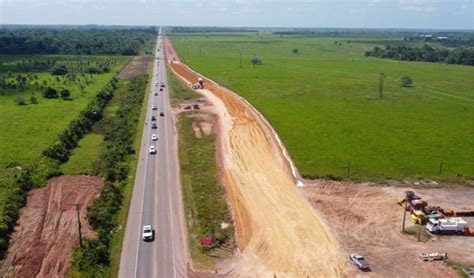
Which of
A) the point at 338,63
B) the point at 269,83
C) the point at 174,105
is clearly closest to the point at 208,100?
the point at 174,105

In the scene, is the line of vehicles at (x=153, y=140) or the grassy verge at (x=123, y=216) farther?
the line of vehicles at (x=153, y=140)

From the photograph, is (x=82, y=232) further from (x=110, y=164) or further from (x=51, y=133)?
(x=51, y=133)

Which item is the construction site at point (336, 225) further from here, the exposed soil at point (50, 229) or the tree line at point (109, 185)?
the exposed soil at point (50, 229)

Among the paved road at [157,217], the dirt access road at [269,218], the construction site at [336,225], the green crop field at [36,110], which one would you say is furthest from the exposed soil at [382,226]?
the green crop field at [36,110]

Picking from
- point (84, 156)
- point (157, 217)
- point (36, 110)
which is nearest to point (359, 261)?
point (157, 217)

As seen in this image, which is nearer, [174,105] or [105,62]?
[174,105]

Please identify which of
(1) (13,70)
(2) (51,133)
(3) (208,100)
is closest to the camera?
(2) (51,133)
